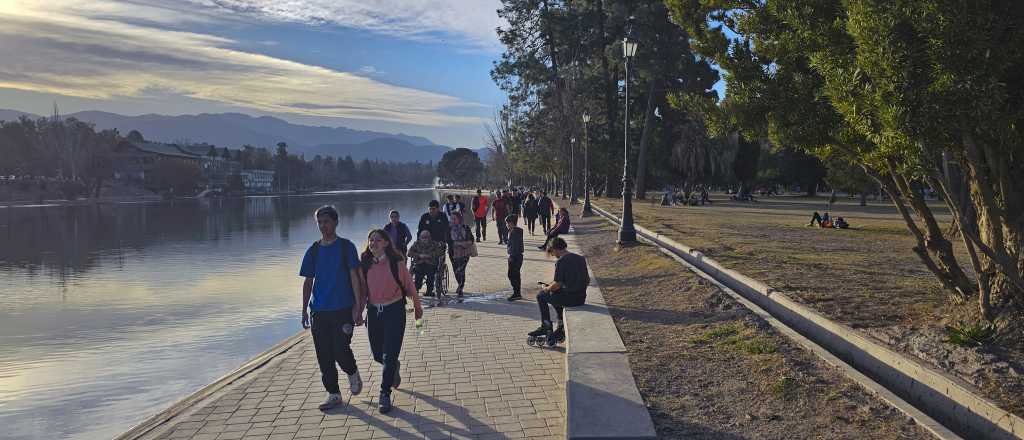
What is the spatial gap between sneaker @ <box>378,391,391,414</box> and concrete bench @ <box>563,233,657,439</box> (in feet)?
4.68

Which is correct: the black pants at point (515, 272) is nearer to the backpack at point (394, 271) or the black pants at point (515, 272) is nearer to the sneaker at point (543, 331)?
the sneaker at point (543, 331)

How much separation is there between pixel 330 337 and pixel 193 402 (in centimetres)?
156

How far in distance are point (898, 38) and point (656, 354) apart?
3298mm

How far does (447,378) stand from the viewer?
607cm

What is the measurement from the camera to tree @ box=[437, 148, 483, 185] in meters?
158

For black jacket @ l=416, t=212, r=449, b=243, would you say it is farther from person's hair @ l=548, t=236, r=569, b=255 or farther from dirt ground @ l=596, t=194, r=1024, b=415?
dirt ground @ l=596, t=194, r=1024, b=415

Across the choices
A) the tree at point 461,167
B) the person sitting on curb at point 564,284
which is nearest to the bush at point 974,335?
the person sitting on curb at point 564,284

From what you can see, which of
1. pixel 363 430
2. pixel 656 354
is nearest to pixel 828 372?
pixel 656 354

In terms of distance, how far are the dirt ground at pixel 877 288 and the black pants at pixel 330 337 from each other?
4585mm

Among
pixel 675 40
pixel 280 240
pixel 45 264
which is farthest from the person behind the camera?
pixel 675 40

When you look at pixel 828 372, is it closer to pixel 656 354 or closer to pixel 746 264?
pixel 656 354

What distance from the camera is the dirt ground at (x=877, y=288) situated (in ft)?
15.7

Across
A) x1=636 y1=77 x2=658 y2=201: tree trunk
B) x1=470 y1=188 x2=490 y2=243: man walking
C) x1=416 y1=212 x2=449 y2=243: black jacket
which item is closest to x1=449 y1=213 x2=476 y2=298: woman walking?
x1=416 y1=212 x2=449 y2=243: black jacket

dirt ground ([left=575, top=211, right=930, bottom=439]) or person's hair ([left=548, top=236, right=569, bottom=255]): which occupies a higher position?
person's hair ([left=548, top=236, right=569, bottom=255])
